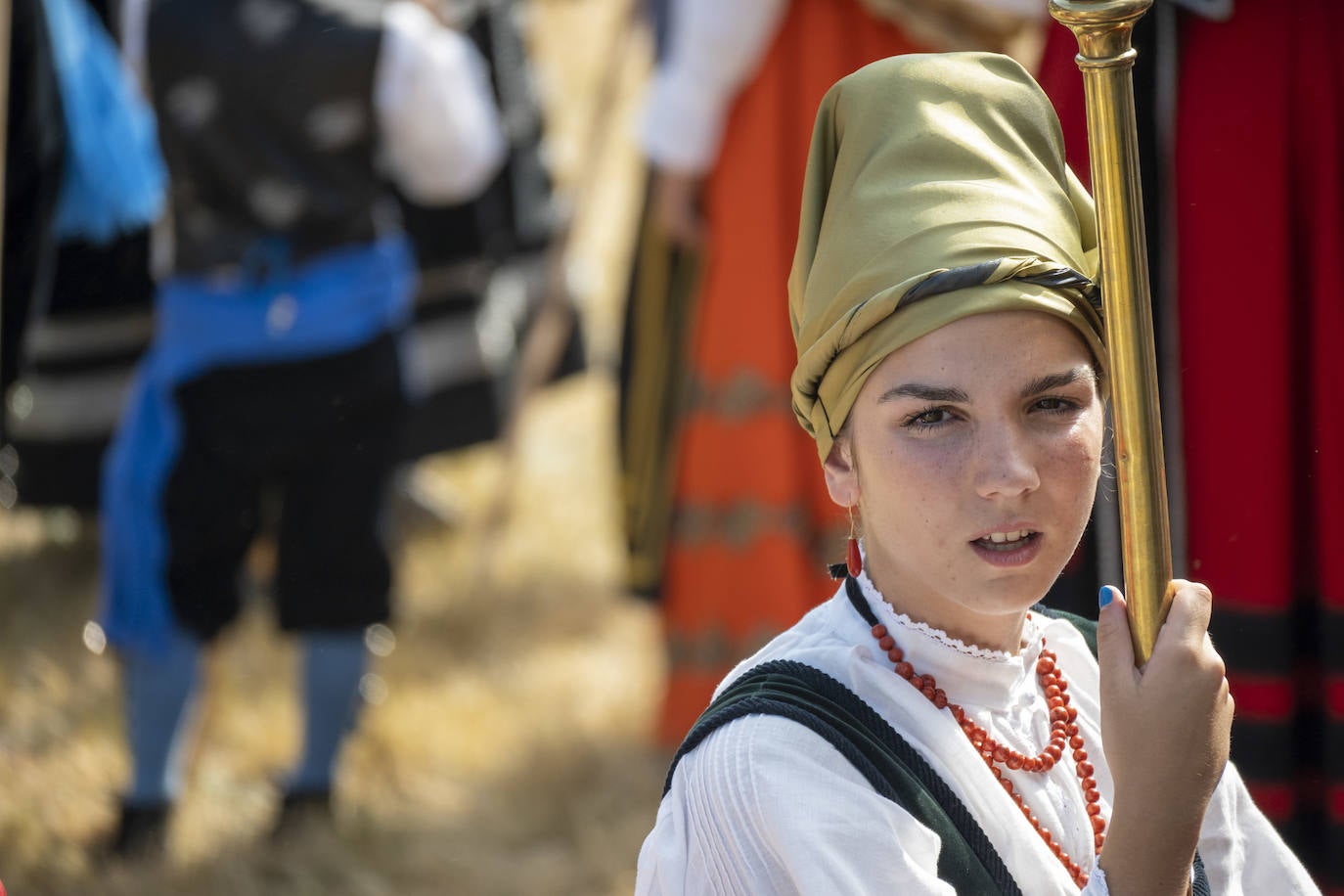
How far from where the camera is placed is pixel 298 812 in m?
3.46

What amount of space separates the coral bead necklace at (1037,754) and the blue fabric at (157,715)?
2299mm

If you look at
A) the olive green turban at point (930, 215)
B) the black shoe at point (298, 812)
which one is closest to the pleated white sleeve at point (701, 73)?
the black shoe at point (298, 812)

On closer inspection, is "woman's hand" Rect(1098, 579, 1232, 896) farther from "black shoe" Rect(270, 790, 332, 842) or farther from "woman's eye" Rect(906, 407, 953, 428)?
"black shoe" Rect(270, 790, 332, 842)

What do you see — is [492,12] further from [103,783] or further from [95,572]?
[103,783]

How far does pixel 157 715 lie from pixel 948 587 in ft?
8.01

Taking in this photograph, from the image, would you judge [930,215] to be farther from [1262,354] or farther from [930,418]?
[1262,354]

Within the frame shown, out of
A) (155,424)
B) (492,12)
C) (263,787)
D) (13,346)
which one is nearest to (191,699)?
(263,787)

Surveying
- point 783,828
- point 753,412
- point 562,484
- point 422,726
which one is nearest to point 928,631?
point 783,828

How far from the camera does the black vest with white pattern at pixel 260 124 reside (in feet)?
10.6

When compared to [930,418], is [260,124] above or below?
above

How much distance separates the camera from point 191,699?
11.5 ft

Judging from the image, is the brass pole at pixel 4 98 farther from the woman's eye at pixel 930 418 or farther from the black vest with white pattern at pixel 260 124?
the woman's eye at pixel 930 418

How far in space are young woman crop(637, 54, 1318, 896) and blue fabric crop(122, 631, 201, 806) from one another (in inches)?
88.1

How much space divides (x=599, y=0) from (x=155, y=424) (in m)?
6.26
